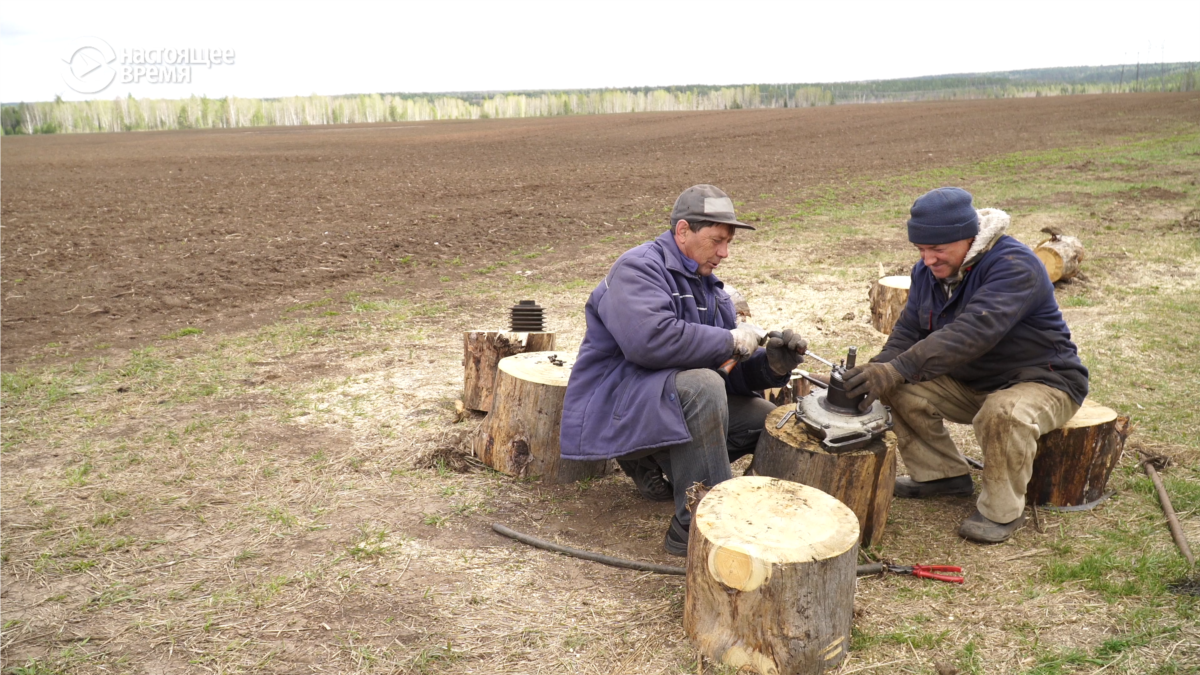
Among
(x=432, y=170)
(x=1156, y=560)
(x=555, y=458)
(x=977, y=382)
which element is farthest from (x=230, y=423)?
(x=432, y=170)

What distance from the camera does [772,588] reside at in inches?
120

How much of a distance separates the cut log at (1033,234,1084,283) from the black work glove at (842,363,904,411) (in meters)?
5.86

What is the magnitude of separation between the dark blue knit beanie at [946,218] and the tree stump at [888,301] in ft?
11.3

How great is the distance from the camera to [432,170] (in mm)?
22703

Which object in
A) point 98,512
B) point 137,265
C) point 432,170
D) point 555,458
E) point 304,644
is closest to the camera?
point 304,644

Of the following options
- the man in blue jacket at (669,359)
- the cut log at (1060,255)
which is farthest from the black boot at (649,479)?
the cut log at (1060,255)

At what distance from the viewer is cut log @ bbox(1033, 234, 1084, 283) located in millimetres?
8828

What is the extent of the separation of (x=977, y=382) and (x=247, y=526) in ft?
12.8

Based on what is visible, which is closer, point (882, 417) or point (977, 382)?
point (882, 417)

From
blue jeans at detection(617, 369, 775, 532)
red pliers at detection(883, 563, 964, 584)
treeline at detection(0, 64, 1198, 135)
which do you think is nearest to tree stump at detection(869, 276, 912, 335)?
red pliers at detection(883, 563, 964, 584)

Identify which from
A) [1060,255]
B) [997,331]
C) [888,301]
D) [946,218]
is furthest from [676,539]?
[1060,255]

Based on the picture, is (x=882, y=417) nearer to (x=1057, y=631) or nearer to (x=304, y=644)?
(x=1057, y=631)

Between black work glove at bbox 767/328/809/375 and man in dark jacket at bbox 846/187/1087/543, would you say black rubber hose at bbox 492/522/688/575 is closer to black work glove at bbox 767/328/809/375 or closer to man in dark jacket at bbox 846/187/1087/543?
black work glove at bbox 767/328/809/375

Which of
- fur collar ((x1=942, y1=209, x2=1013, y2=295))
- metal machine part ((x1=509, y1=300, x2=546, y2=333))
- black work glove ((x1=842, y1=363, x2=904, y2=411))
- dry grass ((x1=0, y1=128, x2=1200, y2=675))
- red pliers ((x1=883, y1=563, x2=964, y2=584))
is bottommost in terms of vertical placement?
dry grass ((x1=0, y1=128, x2=1200, y2=675))
